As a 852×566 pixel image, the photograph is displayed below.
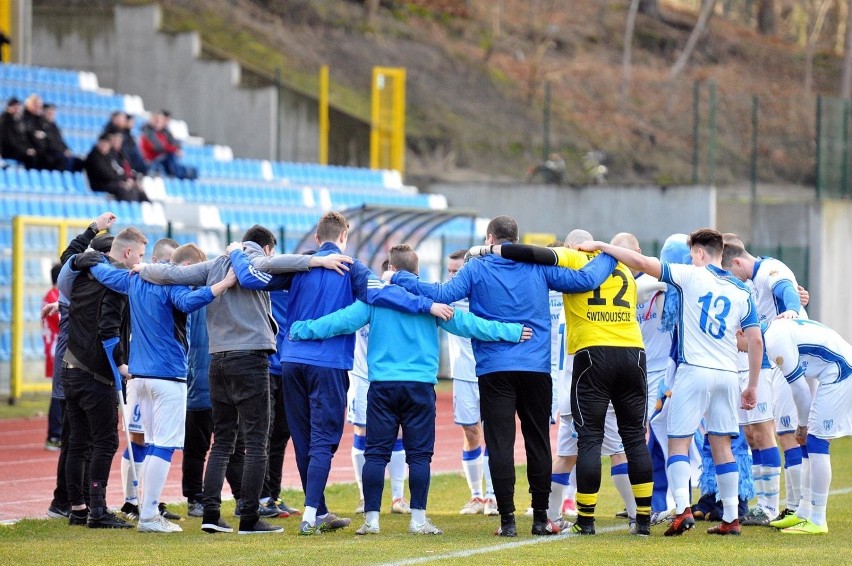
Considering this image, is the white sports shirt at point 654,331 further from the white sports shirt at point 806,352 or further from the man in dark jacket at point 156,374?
the man in dark jacket at point 156,374

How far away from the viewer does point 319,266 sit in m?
9.45

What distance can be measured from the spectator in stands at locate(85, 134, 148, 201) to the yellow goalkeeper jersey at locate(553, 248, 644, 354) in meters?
14.5

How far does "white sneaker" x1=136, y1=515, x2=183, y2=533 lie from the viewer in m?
9.59

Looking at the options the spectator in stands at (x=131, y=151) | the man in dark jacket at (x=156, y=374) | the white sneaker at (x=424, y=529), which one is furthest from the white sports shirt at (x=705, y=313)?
the spectator in stands at (x=131, y=151)

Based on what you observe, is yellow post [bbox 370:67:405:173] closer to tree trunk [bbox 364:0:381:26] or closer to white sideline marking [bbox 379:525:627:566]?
tree trunk [bbox 364:0:381:26]

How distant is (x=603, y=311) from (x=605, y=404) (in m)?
0.63

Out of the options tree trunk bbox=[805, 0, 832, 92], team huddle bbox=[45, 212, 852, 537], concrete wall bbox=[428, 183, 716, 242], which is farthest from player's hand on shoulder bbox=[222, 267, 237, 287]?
tree trunk bbox=[805, 0, 832, 92]

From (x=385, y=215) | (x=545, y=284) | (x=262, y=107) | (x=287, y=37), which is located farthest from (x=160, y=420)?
(x=287, y=37)

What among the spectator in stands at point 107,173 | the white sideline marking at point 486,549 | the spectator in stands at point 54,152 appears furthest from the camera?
the spectator in stands at point 54,152

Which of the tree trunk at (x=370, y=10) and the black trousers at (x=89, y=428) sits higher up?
the tree trunk at (x=370, y=10)

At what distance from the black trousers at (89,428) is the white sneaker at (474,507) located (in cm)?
288

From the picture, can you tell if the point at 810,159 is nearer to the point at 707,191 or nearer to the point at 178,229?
the point at 707,191

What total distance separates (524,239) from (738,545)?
51.2ft

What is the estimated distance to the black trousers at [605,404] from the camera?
9.26m
